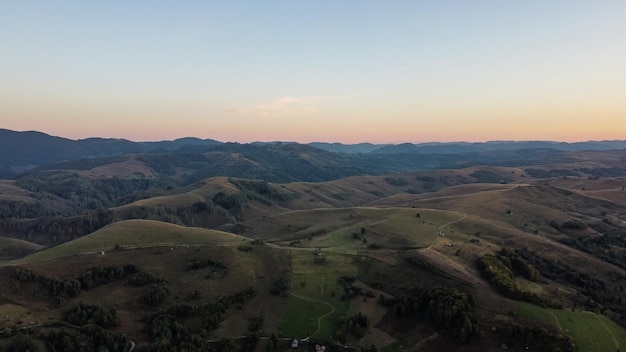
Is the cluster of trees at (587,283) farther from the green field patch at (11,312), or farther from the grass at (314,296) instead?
the green field patch at (11,312)

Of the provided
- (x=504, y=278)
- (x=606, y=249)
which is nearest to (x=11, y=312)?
(x=504, y=278)

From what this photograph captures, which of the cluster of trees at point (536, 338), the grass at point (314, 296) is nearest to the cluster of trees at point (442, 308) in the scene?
the cluster of trees at point (536, 338)

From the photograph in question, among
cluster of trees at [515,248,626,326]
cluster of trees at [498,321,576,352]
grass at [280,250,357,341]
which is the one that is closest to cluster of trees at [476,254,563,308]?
cluster of trees at [515,248,626,326]

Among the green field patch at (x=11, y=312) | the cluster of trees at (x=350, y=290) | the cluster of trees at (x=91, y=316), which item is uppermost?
the green field patch at (x=11, y=312)

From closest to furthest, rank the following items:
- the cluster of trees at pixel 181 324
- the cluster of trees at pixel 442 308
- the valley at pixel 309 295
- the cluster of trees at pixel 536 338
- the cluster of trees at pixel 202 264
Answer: the cluster of trees at pixel 536 338
the cluster of trees at pixel 181 324
the valley at pixel 309 295
the cluster of trees at pixel 442 308
the cluster of trees at pixel 202 264

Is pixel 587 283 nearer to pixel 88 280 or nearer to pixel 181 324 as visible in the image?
pixel 181 324
